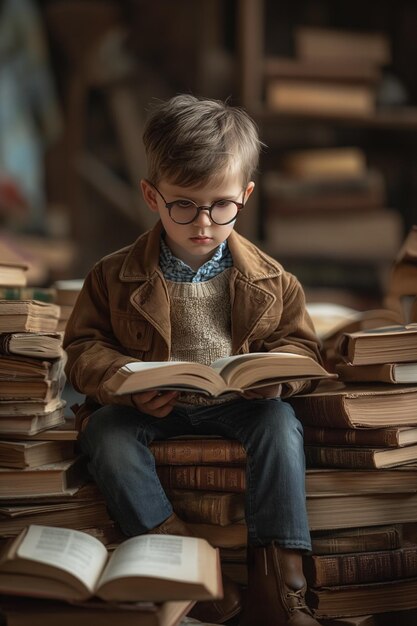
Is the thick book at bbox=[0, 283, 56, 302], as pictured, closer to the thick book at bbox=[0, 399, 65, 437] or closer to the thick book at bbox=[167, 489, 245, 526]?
the thick book at bbox=[0, 399, 65, 437]

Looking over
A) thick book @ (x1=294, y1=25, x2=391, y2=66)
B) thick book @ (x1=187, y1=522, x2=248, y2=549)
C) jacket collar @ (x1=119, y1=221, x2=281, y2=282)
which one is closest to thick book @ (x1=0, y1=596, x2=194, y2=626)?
thick book @ (x1=187, y1=522, x2=248, y2=549)

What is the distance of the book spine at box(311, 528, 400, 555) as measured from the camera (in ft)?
5.51

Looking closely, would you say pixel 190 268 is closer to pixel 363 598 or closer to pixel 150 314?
pixel 150 314

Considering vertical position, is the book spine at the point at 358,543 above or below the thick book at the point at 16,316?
below

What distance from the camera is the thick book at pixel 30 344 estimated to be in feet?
5.52

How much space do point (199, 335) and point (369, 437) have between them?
39 cm

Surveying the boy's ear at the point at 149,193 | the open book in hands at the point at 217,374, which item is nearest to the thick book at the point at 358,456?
the open book in hands at the point at 217,374

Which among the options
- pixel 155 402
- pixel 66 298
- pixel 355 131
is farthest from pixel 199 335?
pixel 355 131

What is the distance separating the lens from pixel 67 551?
141 centimetres

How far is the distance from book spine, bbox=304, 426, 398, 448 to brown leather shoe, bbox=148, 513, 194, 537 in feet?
1.04

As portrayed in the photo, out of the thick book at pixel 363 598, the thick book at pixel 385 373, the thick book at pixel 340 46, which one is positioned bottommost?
the thick book at pixel 363 598

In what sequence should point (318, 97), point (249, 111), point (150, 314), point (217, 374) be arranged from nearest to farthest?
point (217, 374) < point (150, 314) < point (249, 111) < point (318, 97)

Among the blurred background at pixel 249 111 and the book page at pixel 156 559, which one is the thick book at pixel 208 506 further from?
the blurred background at pixel 249 111

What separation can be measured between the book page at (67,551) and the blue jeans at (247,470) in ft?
0.48
